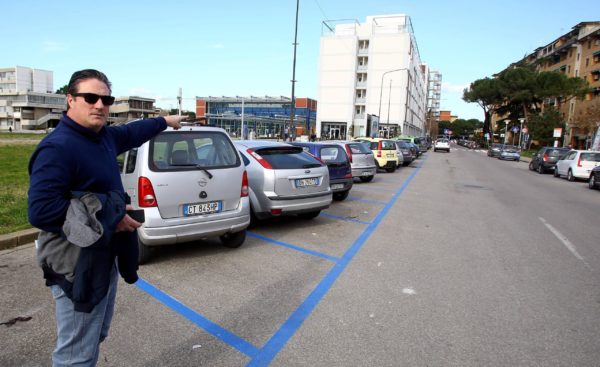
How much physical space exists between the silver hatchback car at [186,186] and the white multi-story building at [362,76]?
63359mm

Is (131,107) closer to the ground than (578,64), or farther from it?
closer to the ground

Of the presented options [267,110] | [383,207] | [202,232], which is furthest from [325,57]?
[202,232]

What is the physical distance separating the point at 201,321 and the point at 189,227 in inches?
64.8

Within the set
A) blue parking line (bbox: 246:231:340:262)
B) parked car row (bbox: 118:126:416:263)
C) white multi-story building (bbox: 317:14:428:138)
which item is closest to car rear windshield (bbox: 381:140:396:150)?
parked car row (bbox: 118:126:416:263)

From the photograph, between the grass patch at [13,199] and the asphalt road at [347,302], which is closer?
the asphalt road at [347,302]

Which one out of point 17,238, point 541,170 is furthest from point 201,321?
point 541,170

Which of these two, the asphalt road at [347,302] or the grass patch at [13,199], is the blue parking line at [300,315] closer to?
the asphalt road at [347,302]

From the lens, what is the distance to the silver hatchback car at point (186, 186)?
4785 mm

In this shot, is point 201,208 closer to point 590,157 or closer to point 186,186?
point 186,186

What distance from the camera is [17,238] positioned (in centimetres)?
546

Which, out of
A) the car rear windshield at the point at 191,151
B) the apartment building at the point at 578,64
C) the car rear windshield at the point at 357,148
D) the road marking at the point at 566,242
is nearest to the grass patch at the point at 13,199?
the car rear windshield at the point at 191,151

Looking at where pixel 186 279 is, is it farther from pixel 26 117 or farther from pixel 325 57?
pixel 26 117

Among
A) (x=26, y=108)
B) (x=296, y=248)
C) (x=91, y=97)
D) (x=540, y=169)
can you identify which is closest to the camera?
(x=91, y=97)

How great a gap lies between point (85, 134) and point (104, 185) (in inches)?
10.5
